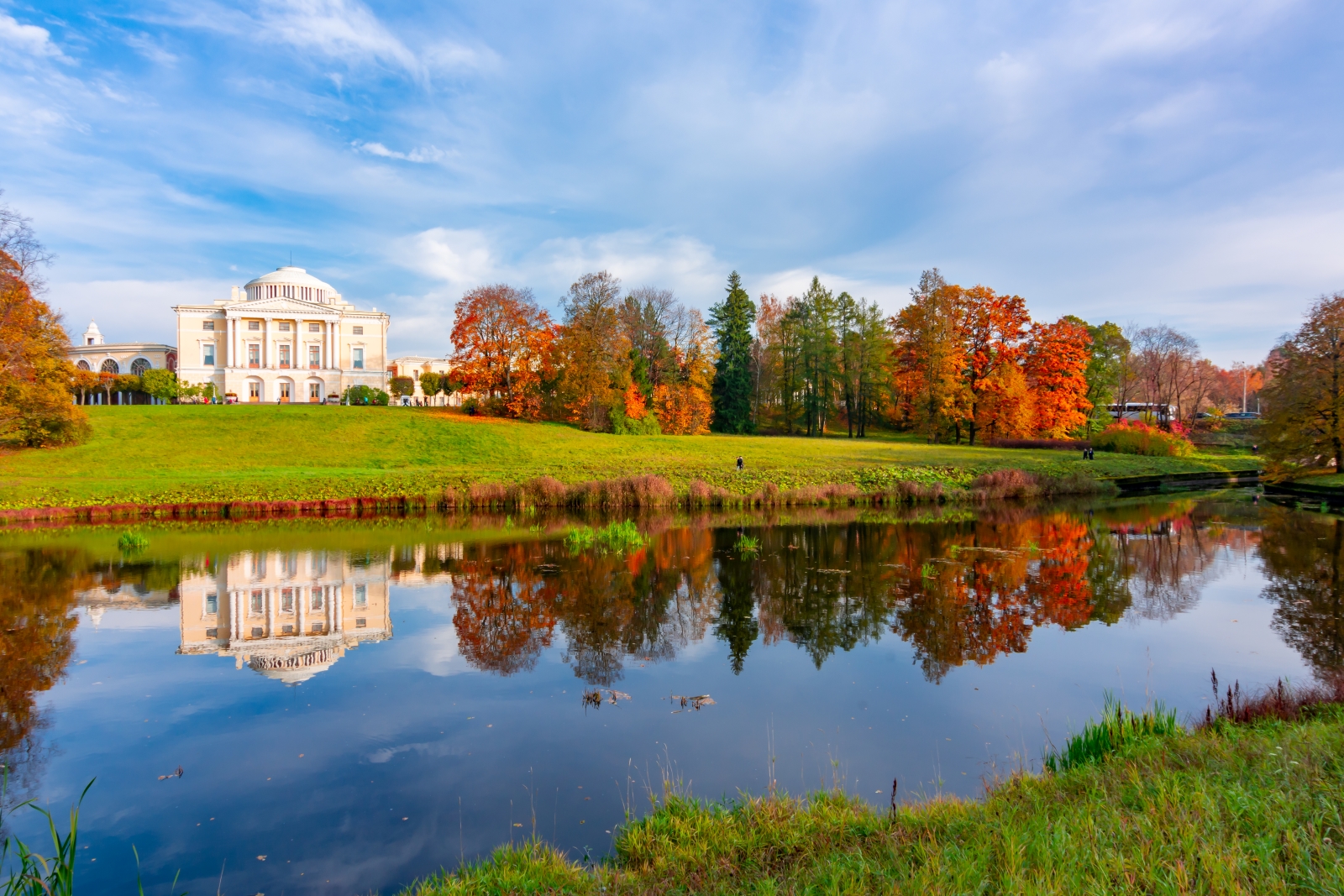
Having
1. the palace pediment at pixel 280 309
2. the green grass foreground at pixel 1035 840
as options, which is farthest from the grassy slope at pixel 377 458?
the palace pediment at pixel 280 309

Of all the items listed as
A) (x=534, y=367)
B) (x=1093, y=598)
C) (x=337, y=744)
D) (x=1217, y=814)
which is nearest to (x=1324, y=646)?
(x=1093, y=598)

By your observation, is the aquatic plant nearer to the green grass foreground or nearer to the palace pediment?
the green grass foreground

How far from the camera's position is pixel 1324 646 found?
9.11 meters

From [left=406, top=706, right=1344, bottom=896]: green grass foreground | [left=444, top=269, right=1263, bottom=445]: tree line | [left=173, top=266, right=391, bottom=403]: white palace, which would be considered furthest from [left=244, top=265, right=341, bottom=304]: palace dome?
[left=406, top=706, right=1344, bottom=896]: green grass foreground

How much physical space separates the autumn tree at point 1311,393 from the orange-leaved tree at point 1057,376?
1484cm

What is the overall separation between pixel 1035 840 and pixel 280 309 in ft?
260

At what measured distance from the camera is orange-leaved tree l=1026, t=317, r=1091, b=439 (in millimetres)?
45469

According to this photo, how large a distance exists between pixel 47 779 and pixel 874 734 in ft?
24.1

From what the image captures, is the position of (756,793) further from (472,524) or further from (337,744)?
(472,524)

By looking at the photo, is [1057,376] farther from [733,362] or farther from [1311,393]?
[733,362]

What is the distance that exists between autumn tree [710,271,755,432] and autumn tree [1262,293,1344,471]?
3432 cm

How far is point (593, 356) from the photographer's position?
45344 mm

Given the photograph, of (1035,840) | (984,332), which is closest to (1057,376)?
(984,332)

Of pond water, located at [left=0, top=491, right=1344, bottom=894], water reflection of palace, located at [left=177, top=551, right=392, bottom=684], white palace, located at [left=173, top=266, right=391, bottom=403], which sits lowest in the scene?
water reflection of palace, located at [left=177, top=551, right=392, bottom=684]
